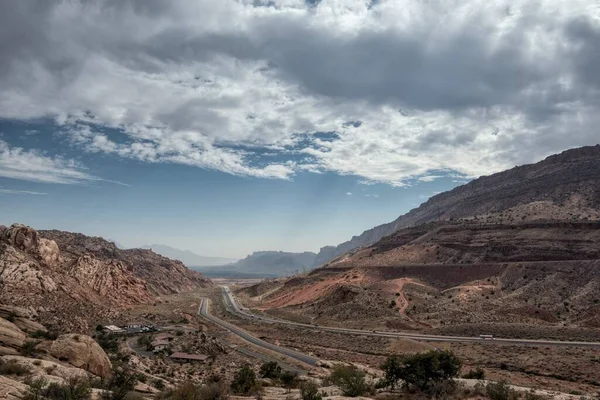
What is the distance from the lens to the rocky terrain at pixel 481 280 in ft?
230

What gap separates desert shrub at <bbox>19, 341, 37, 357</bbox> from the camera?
86.7ft

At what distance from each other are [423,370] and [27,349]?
27778 mm

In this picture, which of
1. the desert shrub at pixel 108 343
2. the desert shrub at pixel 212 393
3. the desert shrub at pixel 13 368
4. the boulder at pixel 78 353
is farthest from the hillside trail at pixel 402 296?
the desert shrub at pixel 13 368

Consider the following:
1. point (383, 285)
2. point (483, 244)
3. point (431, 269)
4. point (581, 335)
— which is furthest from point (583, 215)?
point (581, 335)

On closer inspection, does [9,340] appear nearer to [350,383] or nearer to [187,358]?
[187,358]

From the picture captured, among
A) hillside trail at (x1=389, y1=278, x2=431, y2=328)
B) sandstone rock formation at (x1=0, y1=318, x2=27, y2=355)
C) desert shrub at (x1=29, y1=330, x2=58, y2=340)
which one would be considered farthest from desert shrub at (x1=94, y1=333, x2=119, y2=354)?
hillside trail at (x1=389, y1=278, x2=431, y2=328)

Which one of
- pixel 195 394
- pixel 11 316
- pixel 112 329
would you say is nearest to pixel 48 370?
pixel 195 394

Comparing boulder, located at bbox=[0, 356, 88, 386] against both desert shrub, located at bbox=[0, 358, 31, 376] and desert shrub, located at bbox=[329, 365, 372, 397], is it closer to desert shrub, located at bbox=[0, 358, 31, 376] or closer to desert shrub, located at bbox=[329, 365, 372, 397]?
desert shrub, located at bbox=[0, 358, 31, 376]

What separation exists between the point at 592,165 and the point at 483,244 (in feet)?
296

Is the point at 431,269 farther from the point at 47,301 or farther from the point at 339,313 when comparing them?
the point at 47,301

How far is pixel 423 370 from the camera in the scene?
29734 millimetres

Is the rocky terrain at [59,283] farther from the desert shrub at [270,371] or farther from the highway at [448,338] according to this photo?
the highway at [448,338]

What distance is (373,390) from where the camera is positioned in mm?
29297

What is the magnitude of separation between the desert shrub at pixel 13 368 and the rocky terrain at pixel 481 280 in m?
60.3
